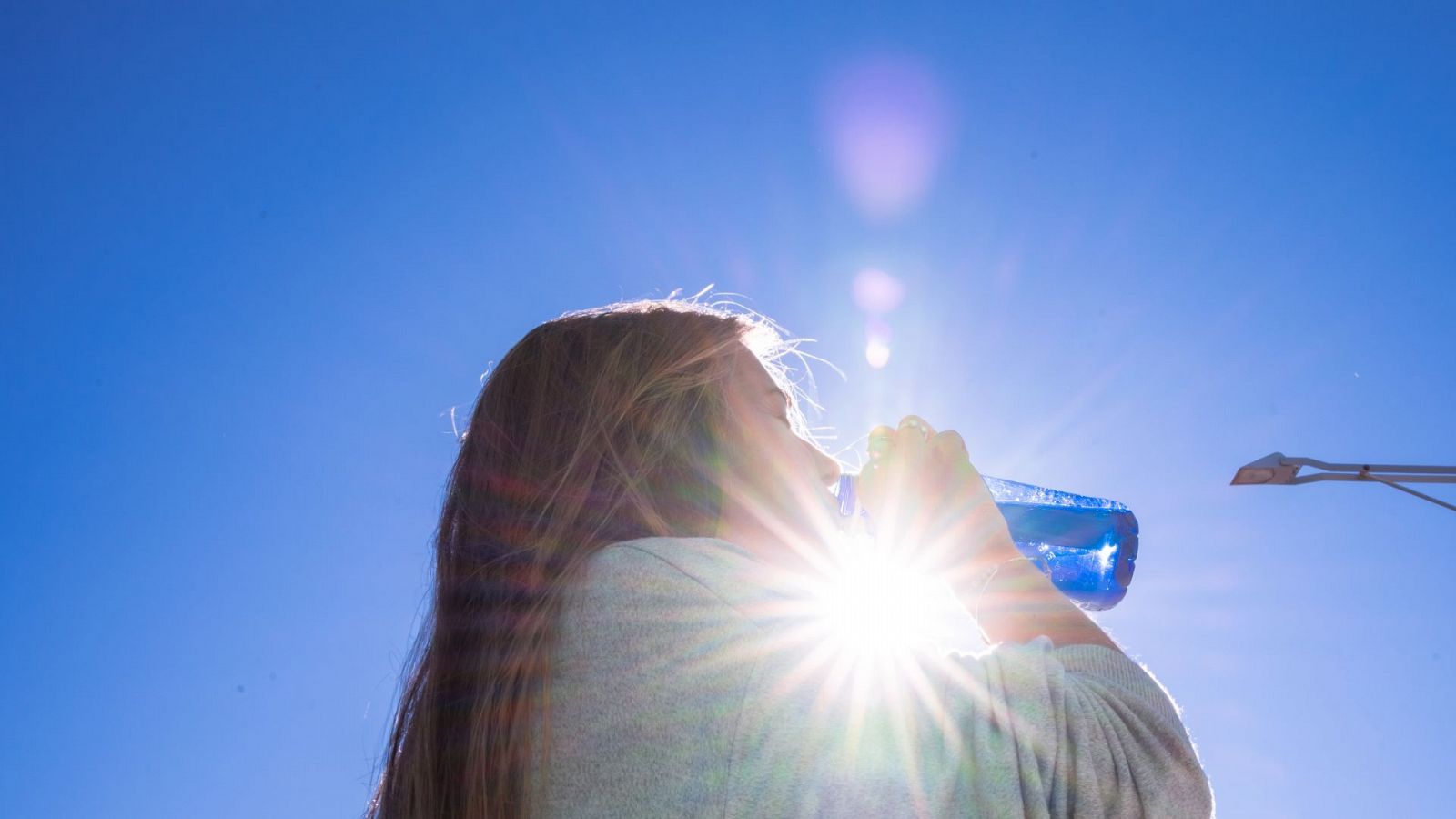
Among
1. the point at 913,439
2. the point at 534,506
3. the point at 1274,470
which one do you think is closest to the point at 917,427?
the point at 913,439

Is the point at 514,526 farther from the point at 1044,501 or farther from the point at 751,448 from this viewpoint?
the point at 1044,501

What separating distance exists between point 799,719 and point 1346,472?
504 cm

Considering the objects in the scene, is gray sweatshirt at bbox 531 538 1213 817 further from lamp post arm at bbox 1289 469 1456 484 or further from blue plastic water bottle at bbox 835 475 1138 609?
lamp post arm at bbox 1289 469 1456 484

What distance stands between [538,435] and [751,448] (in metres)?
0.48

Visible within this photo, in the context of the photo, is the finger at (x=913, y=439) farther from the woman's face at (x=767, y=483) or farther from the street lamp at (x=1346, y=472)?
the street lamp at (x=1346, y=472)

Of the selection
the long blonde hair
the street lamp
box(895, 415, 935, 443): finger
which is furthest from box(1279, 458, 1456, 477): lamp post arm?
the long blonde hair

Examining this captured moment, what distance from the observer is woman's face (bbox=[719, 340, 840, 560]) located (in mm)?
2086

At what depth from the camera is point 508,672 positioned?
1.70 metres

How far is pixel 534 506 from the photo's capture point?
6.27ft

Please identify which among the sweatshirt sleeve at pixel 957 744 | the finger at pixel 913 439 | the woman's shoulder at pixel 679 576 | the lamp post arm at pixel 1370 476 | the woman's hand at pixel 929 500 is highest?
the lamp post arm at pixel 1370 476

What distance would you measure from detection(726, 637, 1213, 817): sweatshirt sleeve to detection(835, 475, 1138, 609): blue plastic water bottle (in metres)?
2.36

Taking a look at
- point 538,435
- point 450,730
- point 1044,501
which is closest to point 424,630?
point 450,730

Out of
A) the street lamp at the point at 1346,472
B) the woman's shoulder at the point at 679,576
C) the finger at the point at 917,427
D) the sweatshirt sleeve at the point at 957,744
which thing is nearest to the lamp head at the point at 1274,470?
the street lamp at the point at 1346,472

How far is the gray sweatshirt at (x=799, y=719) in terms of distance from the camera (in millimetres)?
1468
